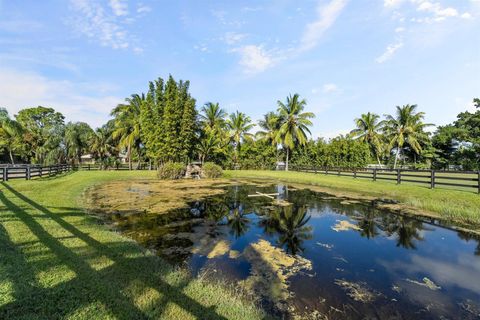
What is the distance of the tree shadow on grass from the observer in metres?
2.83

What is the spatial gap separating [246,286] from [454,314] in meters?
2.98

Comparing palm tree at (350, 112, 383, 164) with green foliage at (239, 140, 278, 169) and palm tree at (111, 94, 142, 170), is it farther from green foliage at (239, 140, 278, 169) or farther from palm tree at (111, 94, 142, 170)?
palm tree at (111, 94, 142, 170)

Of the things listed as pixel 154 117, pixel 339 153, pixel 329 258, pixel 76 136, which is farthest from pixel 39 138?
pixel 329 258

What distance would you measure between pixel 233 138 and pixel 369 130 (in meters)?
21.9

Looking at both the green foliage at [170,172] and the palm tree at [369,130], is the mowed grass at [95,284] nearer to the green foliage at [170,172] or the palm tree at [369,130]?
the green foliage at [170,172]

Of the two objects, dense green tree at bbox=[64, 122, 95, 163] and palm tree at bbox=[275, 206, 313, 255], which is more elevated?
dense green tree at bbox=[64, 122, 95, 163]

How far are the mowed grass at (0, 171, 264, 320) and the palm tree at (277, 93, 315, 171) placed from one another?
1137 inches

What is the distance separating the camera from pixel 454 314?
337cm

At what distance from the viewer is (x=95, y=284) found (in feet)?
10.9

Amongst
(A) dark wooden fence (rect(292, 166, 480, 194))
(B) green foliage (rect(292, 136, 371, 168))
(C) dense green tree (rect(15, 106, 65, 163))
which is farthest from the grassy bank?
(C) dense green tree (rect(15, 106, 65, 163))

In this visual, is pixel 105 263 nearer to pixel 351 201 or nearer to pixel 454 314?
pixel 454 314

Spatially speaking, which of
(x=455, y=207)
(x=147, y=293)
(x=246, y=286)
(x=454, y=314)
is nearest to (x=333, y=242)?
(x=454, y=314)

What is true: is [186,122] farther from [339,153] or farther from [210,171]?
[339,153]

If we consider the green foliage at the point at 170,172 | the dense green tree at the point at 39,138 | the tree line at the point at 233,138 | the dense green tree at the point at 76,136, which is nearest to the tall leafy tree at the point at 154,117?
the tree line at the point at 233,138
